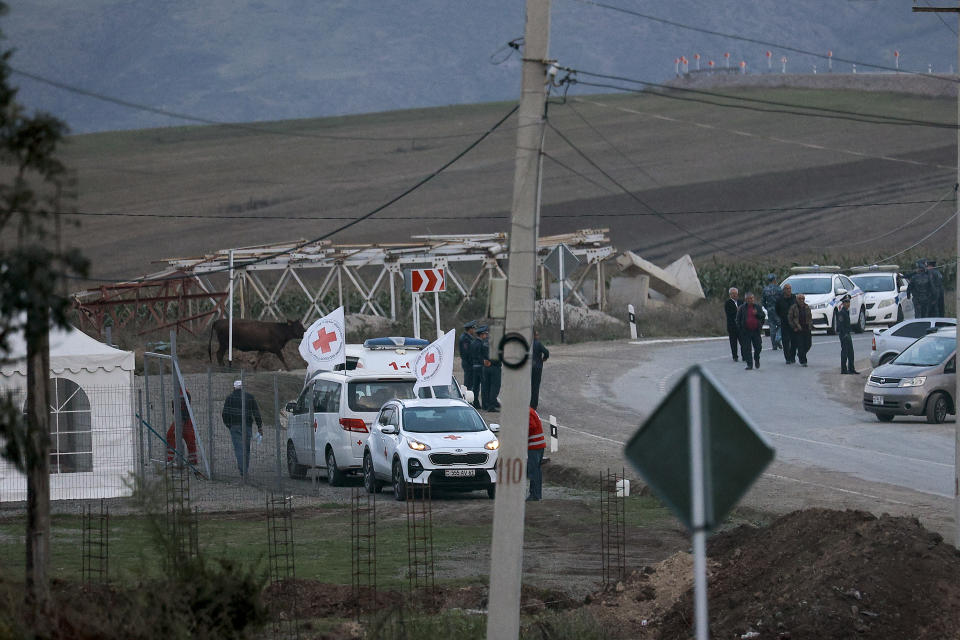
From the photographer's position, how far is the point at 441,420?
19094mm

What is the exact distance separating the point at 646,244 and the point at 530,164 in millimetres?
70994

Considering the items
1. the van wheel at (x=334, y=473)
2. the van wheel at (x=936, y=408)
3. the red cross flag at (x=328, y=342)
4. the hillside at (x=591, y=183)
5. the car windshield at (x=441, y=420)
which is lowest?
the van wheel at (x=334, y=473)

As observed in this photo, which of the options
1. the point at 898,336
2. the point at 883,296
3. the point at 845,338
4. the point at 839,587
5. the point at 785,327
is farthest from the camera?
the point at 883,296

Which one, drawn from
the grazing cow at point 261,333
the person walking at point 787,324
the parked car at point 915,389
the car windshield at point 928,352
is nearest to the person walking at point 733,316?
the person walking at point 787,324

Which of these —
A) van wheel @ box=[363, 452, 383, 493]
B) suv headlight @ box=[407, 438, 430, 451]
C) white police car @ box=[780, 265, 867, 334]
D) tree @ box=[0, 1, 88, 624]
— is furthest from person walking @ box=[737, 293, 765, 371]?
tree @ box=[0, 1, 88, 624]

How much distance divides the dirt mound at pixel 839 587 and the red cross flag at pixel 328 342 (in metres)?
9.28

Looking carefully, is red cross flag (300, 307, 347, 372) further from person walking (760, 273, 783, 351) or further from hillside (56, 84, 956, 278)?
hillside (56, 84, 956, 278)

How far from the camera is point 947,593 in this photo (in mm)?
10156

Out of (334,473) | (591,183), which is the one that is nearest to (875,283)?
(334,473)

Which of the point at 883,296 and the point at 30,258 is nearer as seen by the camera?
the point at 30,258

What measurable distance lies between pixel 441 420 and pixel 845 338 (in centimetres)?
1494

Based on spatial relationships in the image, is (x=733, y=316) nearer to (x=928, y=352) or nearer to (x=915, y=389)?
(x=928, y=352)

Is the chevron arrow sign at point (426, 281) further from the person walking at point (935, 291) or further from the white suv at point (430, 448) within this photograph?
the person walking at point (935, 291)

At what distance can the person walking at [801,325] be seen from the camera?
31.3 m
